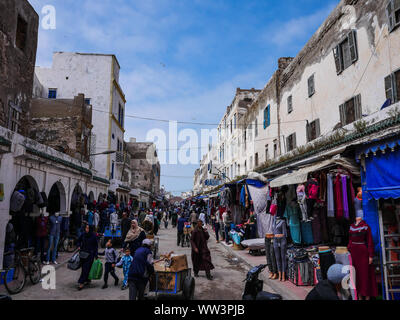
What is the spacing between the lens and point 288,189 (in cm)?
960

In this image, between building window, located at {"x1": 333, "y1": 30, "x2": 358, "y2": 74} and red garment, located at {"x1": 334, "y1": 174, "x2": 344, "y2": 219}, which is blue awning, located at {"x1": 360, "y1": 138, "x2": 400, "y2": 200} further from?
building window, located at {"x1": 333, "y1": 30, "x2": 358, "y2": 74}

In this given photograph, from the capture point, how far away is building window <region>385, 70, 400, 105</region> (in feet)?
30.2

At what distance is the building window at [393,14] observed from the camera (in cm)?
918

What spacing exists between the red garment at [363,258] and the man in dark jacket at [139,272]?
409 centimetres

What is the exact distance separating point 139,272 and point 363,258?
438 centimetres

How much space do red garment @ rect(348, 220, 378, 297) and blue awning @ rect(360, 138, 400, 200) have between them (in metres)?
0.76

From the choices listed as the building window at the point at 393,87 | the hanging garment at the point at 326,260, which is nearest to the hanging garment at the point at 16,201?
the hanging garment at the point at 326,260

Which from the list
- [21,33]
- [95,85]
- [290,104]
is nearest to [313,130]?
[290,104]

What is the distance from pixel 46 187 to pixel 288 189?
9.67 metres

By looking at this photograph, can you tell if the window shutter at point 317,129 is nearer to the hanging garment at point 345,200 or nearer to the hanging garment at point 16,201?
the hanging garment at point 345,200

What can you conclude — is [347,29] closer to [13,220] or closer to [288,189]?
[288,189]

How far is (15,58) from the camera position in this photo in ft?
42.2

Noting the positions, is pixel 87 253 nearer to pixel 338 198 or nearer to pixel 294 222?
A: pixel 294 222

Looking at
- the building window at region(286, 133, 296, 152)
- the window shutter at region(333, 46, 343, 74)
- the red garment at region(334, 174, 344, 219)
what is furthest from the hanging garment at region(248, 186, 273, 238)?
the building window at region(286, 133, 296, 152)
